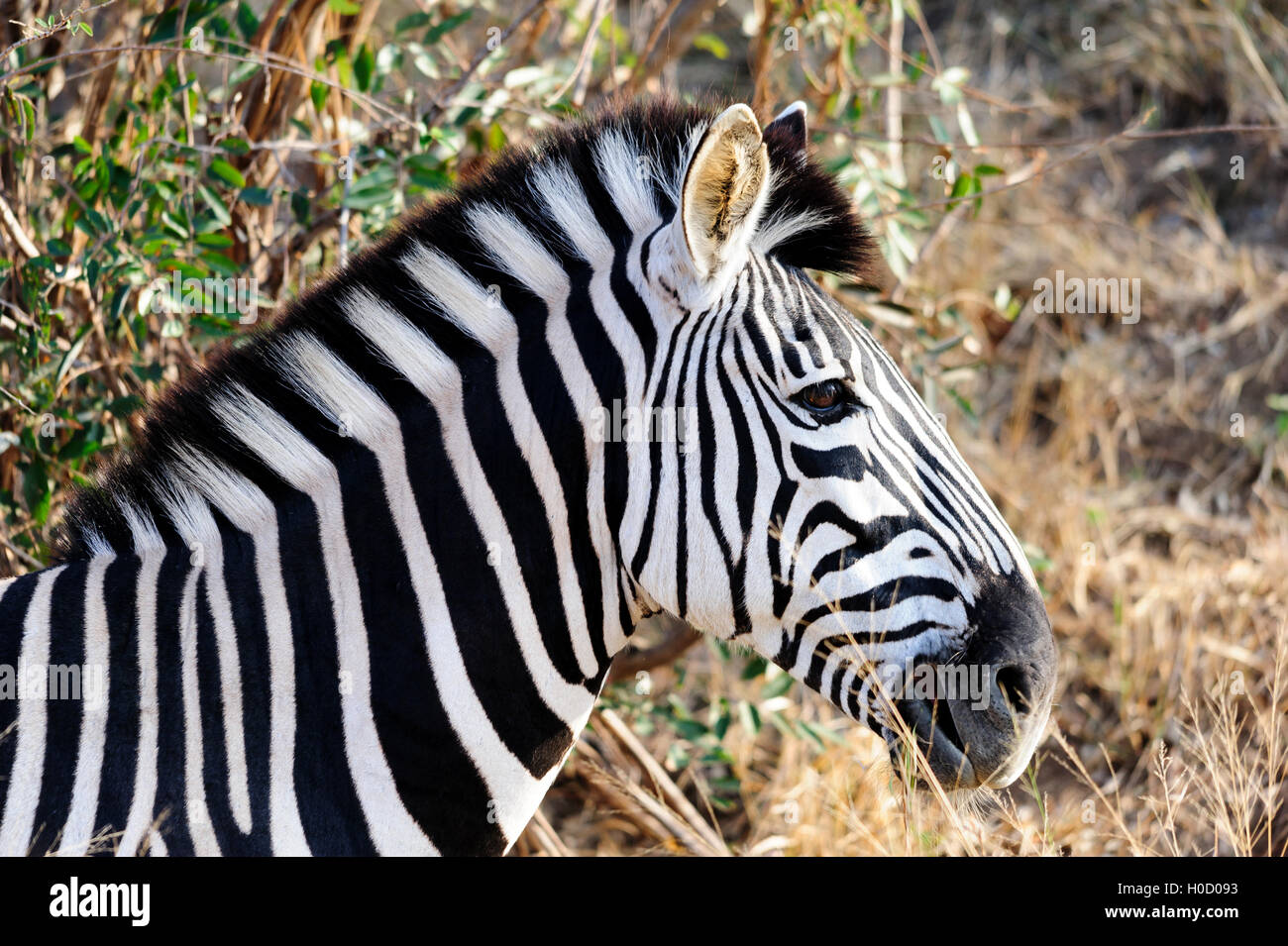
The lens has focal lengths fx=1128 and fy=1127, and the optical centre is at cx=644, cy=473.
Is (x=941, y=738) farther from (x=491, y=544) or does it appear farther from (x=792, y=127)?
(x=792, y=127)

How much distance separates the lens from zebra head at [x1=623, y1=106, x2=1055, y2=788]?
94.4 inches

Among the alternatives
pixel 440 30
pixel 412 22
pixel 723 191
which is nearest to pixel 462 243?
pixel 723 191

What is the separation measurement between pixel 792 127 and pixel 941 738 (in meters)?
1.62

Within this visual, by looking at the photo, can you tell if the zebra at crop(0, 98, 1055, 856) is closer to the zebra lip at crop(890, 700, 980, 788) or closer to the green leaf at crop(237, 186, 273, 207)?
the zebra lip at crop(890, 700, 980, 788)

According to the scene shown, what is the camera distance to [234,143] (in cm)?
380

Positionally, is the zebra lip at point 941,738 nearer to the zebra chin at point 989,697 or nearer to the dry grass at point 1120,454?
the zebra chin at point 989,697

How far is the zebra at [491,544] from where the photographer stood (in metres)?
2.39

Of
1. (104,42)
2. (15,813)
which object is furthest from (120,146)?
(15,813)

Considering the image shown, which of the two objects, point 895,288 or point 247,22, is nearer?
point 247,22

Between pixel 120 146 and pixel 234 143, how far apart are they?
755mm

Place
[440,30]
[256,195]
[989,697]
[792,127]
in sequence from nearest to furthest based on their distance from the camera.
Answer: [989,697] < [792,127] < [256,195] < [440,30]

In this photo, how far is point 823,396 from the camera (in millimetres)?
2475

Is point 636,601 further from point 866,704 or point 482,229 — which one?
point 482,229

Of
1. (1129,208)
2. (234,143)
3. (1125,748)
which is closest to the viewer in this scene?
(234,143)
